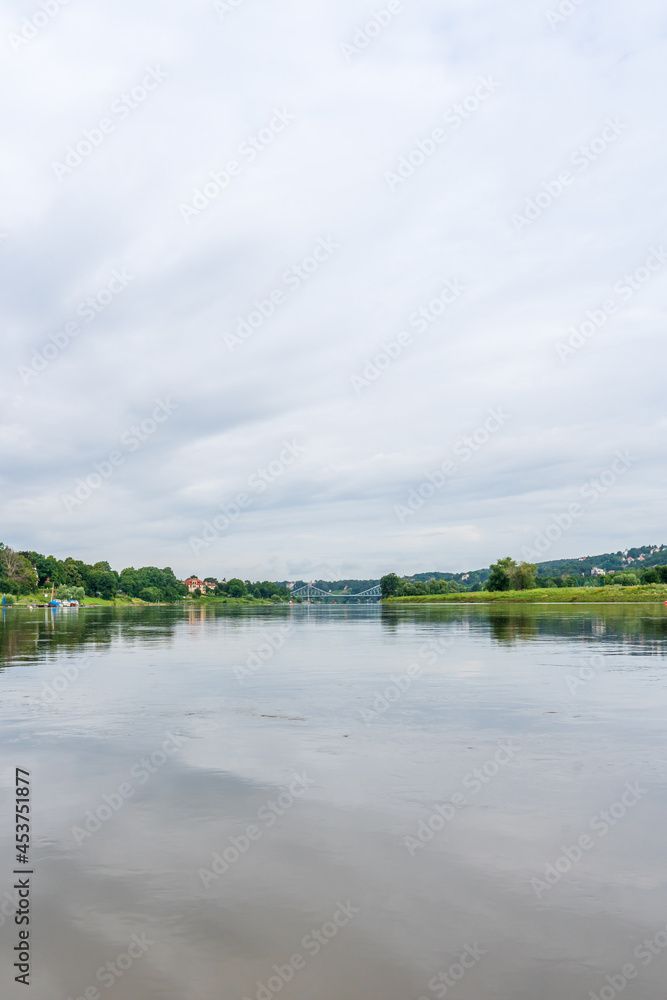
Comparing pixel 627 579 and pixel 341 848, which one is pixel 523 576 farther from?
pixel 341 848

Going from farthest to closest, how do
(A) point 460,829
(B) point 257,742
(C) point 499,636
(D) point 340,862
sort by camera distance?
(C) point 499,636 < (B) point 257,742 < (A) point 460,829 < (D) point 340,862

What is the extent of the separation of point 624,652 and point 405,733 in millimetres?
23955

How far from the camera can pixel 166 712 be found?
63.9 feet

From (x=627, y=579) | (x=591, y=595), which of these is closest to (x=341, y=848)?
(x=591, y=595)

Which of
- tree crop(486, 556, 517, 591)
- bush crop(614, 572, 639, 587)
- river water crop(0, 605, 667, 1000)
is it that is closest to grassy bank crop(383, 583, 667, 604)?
tree crop(486, 556, 517, 591)

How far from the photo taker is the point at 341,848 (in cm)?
924

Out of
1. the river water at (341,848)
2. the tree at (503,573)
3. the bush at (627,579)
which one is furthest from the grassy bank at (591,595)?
the river water at (341,848)

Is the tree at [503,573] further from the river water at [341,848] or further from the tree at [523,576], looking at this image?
the river water at [341,848]

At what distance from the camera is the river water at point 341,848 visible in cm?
643

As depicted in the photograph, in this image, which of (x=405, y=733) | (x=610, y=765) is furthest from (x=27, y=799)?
(x=610, y=765)

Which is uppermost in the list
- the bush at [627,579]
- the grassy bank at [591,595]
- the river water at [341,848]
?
the river water at [341,848]

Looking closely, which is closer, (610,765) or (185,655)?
(610,765)

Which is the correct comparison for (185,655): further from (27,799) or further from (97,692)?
(27,799)

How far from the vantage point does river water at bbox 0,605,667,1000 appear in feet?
21.1
